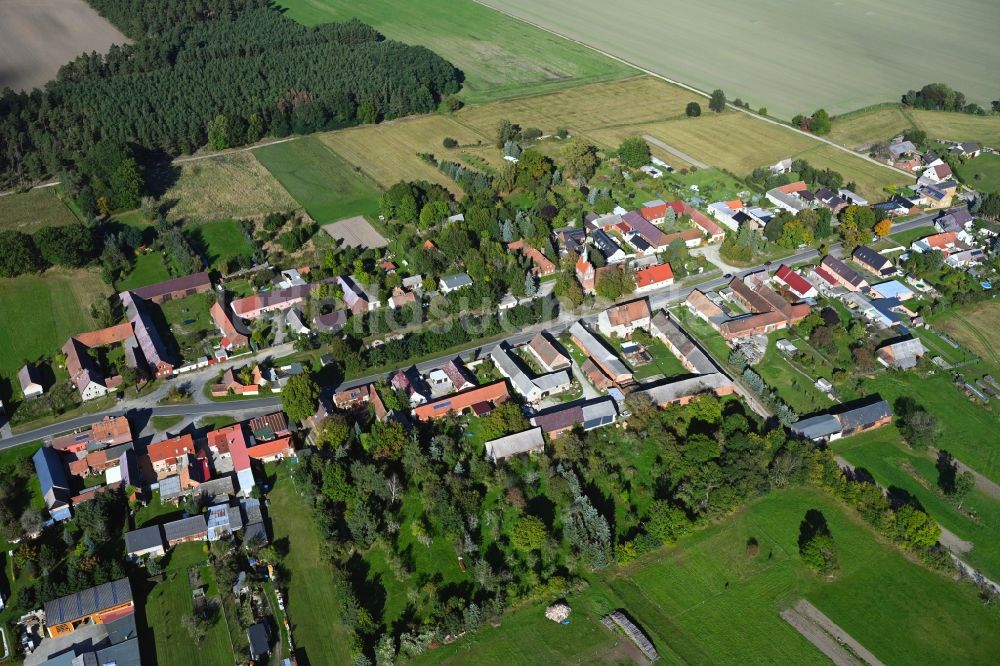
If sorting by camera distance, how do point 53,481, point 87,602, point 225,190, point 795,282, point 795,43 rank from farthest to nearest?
point 795,43 → point 225,190 → point 795,282 → point 53,481 → point 87,602

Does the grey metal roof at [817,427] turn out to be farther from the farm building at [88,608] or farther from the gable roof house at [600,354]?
the farm building at [88,608]

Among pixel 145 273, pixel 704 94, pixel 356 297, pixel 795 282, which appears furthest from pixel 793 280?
pixel 145 273

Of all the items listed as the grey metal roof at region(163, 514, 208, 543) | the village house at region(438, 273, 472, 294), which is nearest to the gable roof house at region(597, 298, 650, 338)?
the village house at region(438, 273, 472, 294)

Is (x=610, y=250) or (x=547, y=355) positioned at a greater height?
(x=610, y=250)

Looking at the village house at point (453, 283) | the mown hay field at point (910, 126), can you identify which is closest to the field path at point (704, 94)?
the mown hay field at point (910, 126)

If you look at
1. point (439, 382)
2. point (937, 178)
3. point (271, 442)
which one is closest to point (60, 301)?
point (271, 442)

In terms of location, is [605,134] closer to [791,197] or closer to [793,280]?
[791,197]
